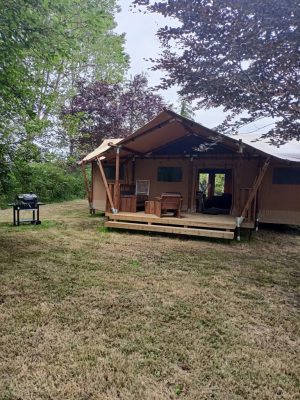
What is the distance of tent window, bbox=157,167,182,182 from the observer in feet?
35.4

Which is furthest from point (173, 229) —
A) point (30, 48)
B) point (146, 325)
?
point (30, 48)

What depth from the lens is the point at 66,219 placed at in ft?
32.5

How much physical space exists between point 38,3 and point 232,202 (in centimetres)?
783

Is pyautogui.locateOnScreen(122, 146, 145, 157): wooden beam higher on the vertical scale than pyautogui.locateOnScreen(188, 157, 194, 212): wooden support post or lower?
higher

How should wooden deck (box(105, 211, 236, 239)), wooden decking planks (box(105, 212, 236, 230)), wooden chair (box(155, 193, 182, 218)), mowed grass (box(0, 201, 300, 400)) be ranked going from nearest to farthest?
mowed grass (box(0, 201, 300, 400))
wooden deck (box(105, 211, 236, 239))
wooden decking planks (box(105, 212, 236, 230))
wooden chair (box(155, 193, 182, 218))

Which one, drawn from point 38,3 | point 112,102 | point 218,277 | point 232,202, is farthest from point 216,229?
point 112,102

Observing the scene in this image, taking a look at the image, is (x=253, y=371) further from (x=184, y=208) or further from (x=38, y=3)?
(x=184, y=208)

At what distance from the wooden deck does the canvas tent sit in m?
0.12

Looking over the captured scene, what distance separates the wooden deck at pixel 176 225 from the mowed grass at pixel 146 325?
1307mm

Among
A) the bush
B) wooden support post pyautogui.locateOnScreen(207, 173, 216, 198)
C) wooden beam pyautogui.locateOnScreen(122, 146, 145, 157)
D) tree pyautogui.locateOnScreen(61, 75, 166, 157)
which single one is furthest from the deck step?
tree pyautogui.locateOnScreen(61, 75, 166, 157)

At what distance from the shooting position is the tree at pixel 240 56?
3420mm

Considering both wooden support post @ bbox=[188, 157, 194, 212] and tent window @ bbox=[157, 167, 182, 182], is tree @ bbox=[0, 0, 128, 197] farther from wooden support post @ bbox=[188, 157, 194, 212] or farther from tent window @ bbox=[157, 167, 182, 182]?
wooden support post @ bbox=[188, 157, 194, 212]

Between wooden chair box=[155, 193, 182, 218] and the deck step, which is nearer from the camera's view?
the deck step

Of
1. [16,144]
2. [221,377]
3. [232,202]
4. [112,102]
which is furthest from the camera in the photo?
[112,102]
